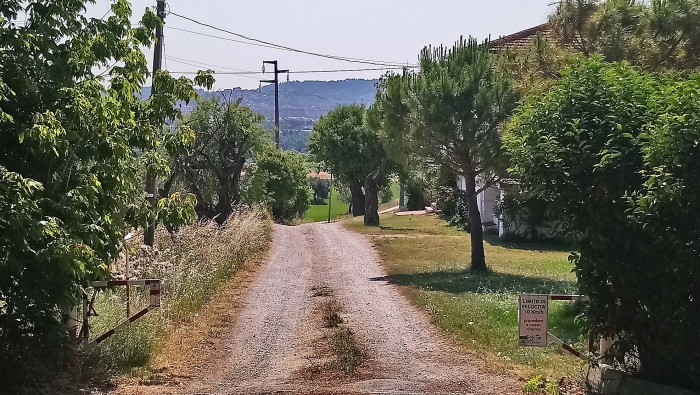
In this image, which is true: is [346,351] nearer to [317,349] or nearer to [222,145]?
[317,349]

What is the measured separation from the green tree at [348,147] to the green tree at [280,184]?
2216 millimetres

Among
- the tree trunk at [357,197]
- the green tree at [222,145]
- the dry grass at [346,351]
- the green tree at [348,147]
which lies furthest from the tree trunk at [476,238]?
the tree trunk at [357,197]

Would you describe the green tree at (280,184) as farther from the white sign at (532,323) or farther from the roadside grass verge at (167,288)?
the white sign at (532,323)

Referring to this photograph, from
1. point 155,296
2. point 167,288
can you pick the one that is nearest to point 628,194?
point 155,296

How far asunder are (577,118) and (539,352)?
12.8ft

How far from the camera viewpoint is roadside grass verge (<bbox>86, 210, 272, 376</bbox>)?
9547mm

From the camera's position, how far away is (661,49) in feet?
42.0

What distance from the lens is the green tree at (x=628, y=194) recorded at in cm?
629

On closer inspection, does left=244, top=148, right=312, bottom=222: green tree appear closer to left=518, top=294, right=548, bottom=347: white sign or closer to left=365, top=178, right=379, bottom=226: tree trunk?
left=365, top=178, right=379, bottom=226: tree trunk

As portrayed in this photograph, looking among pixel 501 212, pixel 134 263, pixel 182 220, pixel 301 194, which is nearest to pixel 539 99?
pixel 182 220

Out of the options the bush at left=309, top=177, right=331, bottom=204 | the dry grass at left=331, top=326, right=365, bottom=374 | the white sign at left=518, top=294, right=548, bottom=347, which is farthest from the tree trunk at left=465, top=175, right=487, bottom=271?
the bush at left=309, top=177, right=331, bottom=204

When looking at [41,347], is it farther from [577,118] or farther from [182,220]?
[577,118]

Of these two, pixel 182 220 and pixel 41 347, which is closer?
pixel 41 347

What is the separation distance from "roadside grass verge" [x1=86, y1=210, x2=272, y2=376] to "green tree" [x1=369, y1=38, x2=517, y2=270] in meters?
5.28
